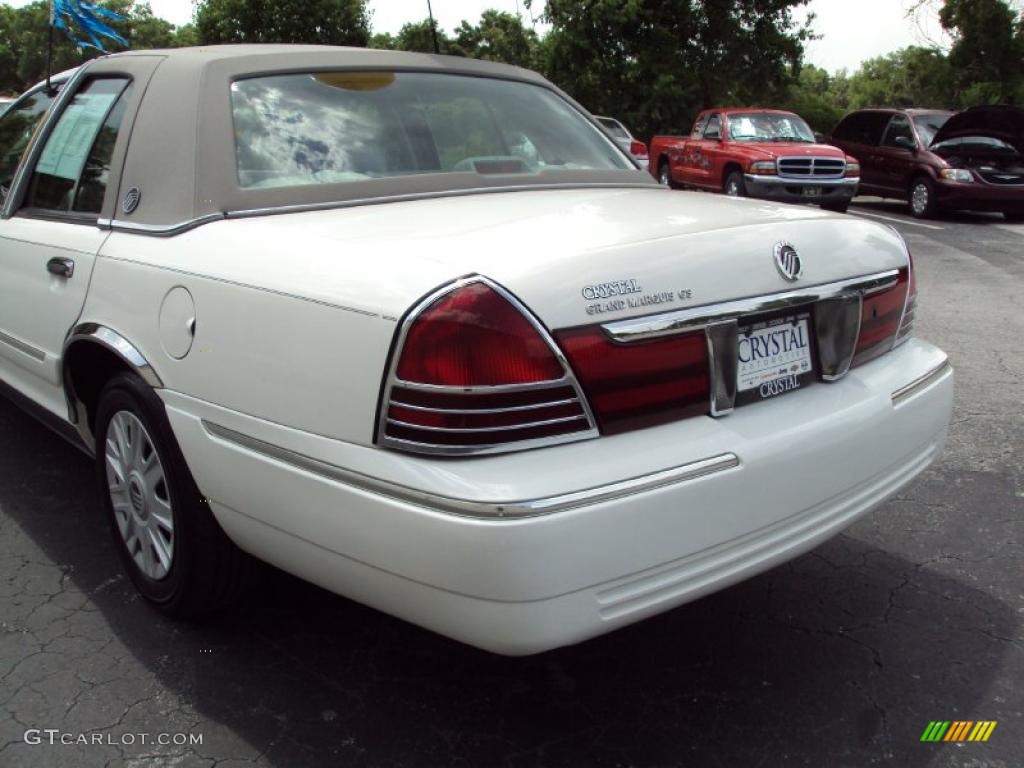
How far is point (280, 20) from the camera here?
39.1 metres

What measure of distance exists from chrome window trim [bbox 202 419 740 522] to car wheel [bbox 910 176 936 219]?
46.3 ft

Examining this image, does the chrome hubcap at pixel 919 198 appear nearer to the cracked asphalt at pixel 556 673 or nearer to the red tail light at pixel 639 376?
the cracked asphalt at pixel 556 673

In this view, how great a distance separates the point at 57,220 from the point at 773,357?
250 cm

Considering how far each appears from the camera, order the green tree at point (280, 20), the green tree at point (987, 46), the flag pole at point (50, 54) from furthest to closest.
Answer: the green tree at point (280, 20) < the green tree at point (987, 46) < the flag pole at point (50, 54)

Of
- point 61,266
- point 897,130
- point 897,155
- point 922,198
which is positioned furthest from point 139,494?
point 897,130

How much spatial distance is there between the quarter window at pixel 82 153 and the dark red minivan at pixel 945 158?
13.5 m

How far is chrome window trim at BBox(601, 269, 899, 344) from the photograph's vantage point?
7.08ft

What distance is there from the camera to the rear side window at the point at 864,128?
1659 centimetres

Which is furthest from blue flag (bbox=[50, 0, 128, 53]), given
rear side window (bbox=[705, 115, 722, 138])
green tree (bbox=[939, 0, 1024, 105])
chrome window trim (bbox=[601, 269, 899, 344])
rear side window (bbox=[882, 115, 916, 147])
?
green tree (bbox=[939, 0, 1024, 105])

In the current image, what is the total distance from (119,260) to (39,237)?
761 mm

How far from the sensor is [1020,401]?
5.20m

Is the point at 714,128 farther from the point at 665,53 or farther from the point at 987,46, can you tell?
the point at 987,46

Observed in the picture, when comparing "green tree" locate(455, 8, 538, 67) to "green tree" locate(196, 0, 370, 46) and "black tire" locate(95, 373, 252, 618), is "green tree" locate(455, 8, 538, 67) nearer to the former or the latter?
"green tree" locate(196, 0, 370, 46)

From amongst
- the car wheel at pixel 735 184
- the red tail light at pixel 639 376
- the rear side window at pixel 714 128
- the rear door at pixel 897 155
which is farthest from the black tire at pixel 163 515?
the rear door at pixel 897 155
